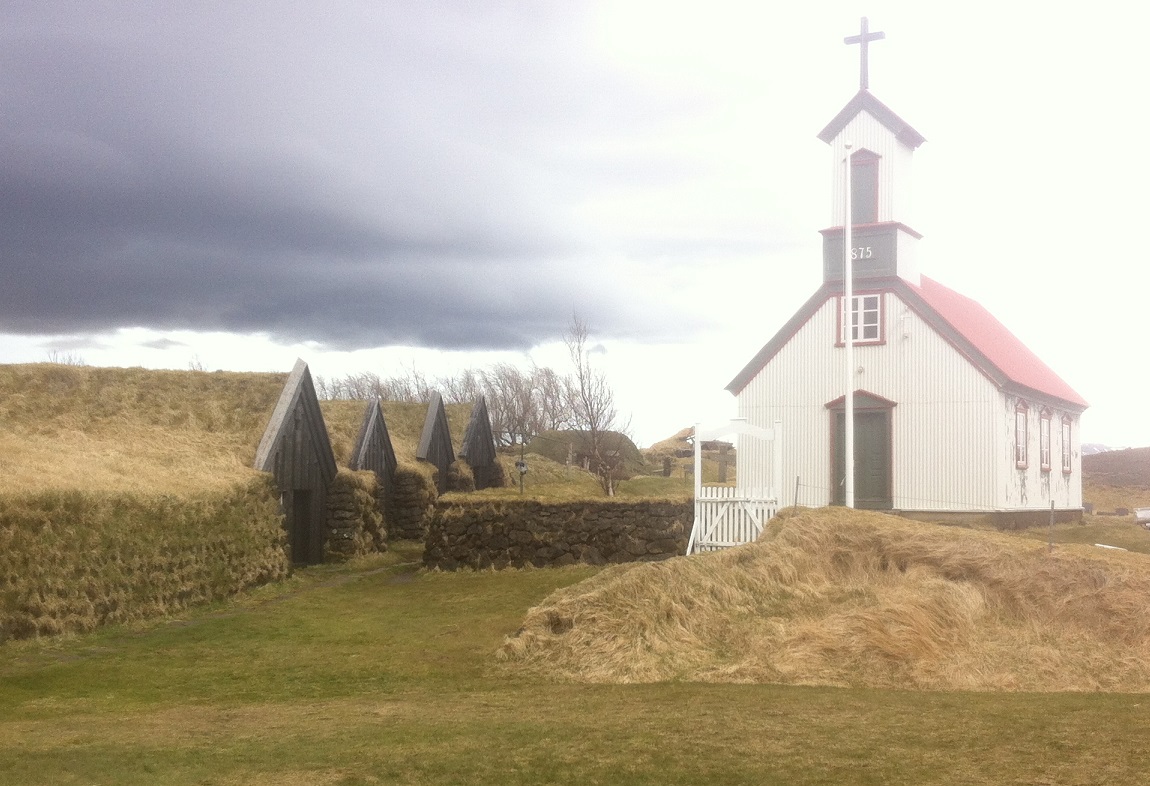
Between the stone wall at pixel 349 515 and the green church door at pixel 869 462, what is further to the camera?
the green church door at pixel 869 462

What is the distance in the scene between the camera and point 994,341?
3612 centimetres

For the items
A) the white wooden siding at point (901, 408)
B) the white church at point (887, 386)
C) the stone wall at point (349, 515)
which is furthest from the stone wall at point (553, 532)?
the white wooden siding at point (901, 408)

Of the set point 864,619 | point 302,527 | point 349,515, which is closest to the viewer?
point 864,619

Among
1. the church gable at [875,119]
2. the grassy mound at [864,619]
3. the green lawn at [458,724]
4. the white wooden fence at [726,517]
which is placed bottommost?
the green lawn at [458,724]

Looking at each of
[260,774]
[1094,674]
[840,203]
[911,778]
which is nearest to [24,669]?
[260,774]

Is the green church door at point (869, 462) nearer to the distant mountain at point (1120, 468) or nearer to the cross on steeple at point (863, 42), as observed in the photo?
the cross on steeple at point (863, 42)

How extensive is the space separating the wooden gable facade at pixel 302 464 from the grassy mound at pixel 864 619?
11.4 metres

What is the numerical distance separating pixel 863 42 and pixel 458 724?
93.5ft

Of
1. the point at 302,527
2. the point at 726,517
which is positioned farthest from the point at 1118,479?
the point at 302,527

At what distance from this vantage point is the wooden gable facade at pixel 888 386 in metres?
30.5

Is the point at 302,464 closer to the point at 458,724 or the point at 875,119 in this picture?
the point at 458,724

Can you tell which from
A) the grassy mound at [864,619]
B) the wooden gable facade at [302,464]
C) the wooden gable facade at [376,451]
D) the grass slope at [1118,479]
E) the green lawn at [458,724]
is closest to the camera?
the green lawn at [458,724]

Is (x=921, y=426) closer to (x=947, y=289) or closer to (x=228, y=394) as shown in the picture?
(x=947, y=289)

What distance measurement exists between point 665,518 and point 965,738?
15.0m
